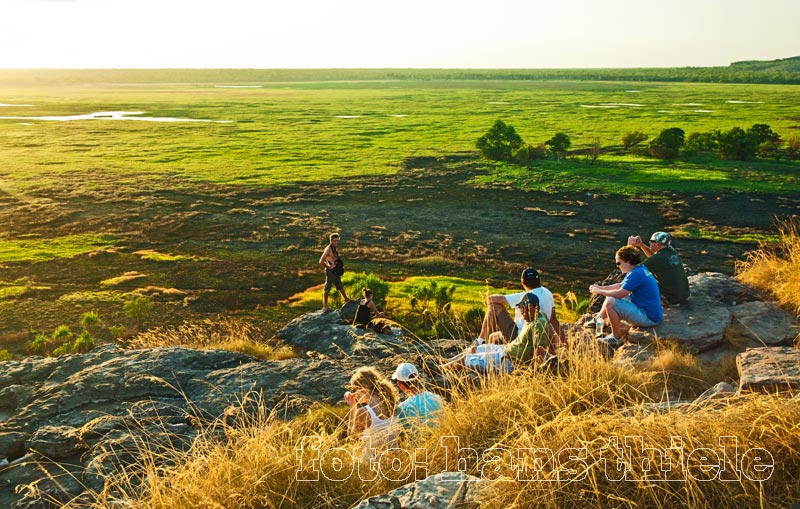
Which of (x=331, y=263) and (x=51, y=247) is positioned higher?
(x=331, y=263)

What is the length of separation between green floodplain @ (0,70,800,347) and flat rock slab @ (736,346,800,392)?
43.3 ft

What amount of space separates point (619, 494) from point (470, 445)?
1.19 metres

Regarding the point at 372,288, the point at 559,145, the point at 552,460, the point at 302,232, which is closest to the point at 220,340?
the point at 372,288

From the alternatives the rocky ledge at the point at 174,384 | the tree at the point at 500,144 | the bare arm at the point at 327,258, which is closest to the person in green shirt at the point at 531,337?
the rocky ledge at the point at 174,384

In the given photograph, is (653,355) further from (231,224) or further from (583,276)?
(231,224)

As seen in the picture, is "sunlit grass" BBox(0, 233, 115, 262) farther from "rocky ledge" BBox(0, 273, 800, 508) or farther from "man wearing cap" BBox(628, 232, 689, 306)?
"man wearing cap" BBox(628, 232, 689, 306)

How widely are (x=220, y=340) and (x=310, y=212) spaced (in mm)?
18629

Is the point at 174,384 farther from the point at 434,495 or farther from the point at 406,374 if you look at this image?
the point at 434,495

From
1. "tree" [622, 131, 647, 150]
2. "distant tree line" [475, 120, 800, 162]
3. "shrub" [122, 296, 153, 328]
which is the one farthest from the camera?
"tree" [622, 131, 647, 150]

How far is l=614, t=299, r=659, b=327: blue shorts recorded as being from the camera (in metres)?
8.44

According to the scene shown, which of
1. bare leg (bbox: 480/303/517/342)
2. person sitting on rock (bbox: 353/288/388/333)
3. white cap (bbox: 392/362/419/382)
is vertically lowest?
person sitting on rock (bbox: 353/288/388/333)

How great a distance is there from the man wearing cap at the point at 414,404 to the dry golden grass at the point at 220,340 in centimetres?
607

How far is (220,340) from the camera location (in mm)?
14984

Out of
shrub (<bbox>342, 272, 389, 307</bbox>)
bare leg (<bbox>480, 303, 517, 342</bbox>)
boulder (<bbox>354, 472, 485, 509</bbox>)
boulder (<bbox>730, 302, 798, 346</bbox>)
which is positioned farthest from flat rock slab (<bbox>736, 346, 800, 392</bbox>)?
shrub (<bbox>342, 272, 389, 307</bbox>)
